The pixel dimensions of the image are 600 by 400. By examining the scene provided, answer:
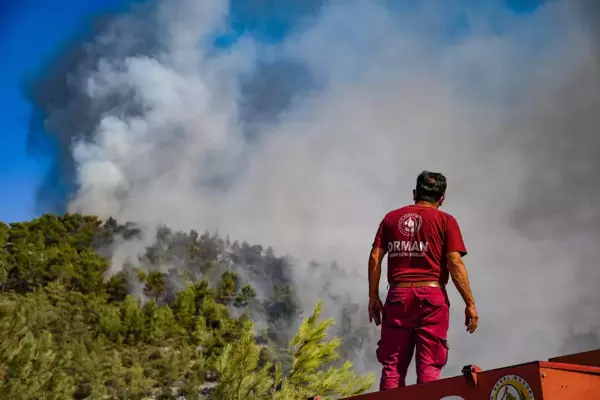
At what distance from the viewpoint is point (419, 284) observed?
343cm

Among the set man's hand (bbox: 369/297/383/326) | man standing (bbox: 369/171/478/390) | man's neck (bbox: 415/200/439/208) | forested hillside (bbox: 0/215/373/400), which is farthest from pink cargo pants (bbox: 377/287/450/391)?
forested hillside (bbox: 0/215/373/400)

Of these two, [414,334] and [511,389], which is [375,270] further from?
[511,389]

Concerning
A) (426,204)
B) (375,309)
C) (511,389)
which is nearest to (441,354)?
(375,309)

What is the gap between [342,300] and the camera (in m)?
71.1

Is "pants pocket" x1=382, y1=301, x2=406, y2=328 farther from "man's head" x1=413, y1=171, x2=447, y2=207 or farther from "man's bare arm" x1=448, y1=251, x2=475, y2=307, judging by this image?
"man's head" x1=413, y1=171, x2=447, y2=207

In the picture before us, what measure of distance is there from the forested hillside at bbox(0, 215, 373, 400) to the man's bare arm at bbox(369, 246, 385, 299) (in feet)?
20.4

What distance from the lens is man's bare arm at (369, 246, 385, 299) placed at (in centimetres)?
358

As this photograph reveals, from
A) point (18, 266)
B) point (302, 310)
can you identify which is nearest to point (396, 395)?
point (18, 266)

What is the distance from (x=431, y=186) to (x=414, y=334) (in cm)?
87

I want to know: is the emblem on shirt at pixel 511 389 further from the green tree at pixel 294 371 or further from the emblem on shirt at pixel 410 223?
the green tree at pixel 294 371

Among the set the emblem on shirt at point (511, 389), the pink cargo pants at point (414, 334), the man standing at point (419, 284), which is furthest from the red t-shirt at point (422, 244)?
the emblem on shirt at point (511, 389)

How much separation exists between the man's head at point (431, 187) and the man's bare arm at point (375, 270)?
1.33 feet

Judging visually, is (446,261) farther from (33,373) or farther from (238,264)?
(238,264)

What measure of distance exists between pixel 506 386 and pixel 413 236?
1.48m
